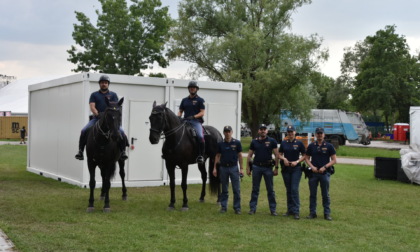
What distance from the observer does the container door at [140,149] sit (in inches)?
542

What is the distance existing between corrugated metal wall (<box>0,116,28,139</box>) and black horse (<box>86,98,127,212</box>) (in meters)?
38.7

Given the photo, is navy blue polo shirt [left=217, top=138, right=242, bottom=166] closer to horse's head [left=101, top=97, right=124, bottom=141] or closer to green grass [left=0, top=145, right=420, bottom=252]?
green grass [left=0, top=145, right=420, bottom=252]

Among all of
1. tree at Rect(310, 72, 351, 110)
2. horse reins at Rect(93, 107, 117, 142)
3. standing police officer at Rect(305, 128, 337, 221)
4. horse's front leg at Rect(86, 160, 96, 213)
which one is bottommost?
horse's front leg at Rect(86, 160, 96, 213)

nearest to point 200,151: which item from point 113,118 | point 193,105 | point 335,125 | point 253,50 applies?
point 193,105

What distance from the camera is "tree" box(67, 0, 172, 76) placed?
1949 inches

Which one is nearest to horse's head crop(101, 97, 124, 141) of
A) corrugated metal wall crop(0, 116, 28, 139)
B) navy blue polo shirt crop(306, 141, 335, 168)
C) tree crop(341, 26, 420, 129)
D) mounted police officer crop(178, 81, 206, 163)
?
mounted police officer crop(178, 81, 206, 163)

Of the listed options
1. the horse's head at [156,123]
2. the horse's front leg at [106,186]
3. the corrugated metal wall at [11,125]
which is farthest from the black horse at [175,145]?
the corrugated metal wall at [11,125]

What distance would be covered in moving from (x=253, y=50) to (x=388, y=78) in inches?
1079

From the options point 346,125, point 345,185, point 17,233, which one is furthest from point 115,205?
point 346,125

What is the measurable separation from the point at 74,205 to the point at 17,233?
3009 millimetres

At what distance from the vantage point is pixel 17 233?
7570 mm

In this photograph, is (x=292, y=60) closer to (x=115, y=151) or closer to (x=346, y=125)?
(x=346, y=125)

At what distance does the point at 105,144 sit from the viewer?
9.98 meters

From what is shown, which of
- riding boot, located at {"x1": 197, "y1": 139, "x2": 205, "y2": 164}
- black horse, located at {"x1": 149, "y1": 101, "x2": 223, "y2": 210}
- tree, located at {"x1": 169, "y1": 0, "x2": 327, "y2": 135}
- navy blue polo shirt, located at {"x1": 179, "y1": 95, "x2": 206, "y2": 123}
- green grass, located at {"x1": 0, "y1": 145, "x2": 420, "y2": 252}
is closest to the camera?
green grass, located at {"x1": 0, "y1": 145, "x2": 420, "y2": 252}
